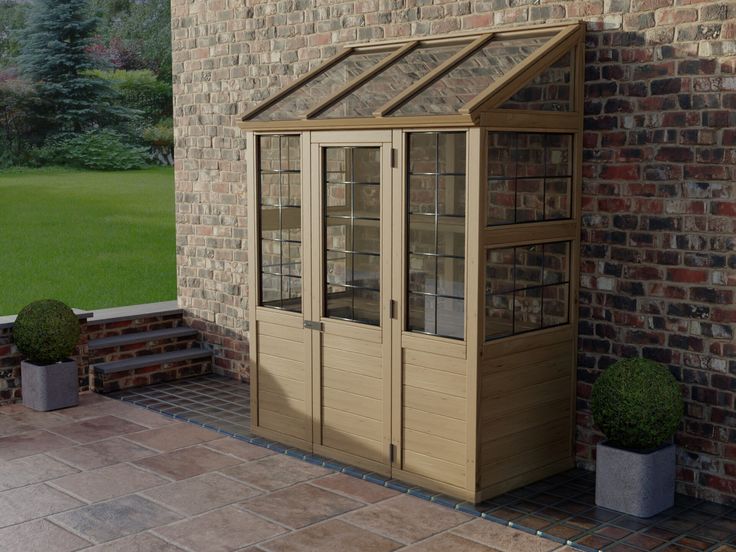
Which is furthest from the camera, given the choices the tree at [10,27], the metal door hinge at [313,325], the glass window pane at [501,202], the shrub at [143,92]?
the shrub at [143,92]

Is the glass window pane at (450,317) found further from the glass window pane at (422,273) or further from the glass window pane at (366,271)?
the glass window pane at (366,271)

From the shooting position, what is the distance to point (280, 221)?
7.11 metres

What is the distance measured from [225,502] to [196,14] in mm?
5110

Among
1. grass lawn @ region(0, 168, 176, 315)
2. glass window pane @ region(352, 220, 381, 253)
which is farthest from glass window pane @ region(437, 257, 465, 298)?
grass lawn @ region(0, 168, 176, 315)

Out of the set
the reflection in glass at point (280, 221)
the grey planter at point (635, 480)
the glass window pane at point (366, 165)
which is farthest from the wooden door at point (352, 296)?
the grey planter at point (635, 480)

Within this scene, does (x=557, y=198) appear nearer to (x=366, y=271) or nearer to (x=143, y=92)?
(x=366, y=271)

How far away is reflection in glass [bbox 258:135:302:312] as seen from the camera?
6990 millimetres

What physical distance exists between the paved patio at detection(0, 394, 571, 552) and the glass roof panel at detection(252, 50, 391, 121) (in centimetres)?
241

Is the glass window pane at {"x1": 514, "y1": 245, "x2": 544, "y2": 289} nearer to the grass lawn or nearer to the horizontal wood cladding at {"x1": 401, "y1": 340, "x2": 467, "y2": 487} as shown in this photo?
the horizontal wood cladding at {"x1": 401, "y1": 340, "x2": 467, "y2": 487}

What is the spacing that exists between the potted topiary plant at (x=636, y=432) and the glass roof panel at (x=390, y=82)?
2.29 metres

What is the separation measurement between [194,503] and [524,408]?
212 centimetres

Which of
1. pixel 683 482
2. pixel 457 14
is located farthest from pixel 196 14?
pixel 683 482

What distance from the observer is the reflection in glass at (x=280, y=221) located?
699 cm

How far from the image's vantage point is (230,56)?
8992 mm
